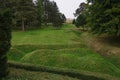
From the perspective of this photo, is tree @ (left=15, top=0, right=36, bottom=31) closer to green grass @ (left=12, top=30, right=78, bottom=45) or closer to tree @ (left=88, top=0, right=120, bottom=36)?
green grass @ (left=12, top=30, right=78, bottom=45)

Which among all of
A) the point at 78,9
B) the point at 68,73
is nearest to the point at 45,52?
the point at 68,73

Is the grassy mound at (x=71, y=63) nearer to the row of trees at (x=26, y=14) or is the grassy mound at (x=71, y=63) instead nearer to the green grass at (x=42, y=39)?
the green grass at (x=42, y=39)

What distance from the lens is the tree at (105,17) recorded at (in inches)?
1286

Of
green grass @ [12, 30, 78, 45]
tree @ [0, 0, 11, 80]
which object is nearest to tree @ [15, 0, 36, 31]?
green grass @ [12, 30, 78, 45]

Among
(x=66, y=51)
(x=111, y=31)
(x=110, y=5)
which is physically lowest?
(x=66, y=51)

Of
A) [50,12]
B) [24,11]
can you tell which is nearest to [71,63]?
[24,11]

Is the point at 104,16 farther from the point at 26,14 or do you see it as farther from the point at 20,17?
the point at 20,17

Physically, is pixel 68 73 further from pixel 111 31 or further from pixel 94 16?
pixel 94 16

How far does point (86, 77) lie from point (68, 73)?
1147mm

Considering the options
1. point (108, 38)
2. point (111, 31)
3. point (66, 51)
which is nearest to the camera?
point (66, 51)

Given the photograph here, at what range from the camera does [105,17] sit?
34688 mm

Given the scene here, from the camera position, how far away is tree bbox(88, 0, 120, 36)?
107 feet

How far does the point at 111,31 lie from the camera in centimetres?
3256

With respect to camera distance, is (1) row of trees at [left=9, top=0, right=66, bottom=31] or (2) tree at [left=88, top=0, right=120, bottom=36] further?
(1) row of trees at [left=9, top=0, right=66, bottom=31]
